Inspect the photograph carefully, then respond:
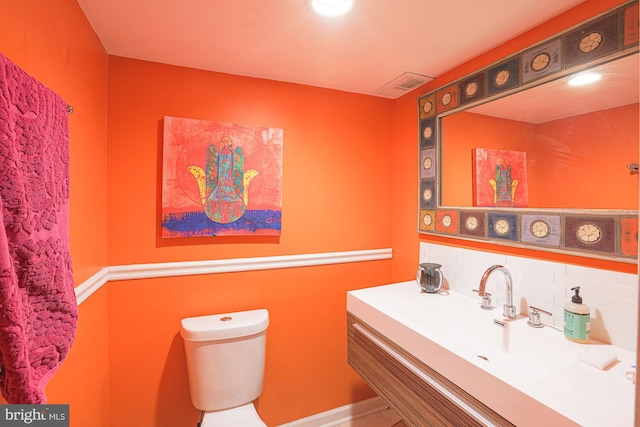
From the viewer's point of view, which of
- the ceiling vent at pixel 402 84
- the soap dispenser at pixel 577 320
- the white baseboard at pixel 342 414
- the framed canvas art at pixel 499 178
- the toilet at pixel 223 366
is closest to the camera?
the soap dispenser at pixel 577 320

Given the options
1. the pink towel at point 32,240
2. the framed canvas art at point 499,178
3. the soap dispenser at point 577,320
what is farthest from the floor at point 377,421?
the pink towel at point 32,240

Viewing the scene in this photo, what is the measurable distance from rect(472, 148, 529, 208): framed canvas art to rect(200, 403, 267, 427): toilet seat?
1.50 meters

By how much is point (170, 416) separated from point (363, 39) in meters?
2.10

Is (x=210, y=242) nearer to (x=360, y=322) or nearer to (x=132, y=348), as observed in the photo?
(x=132, y=348)

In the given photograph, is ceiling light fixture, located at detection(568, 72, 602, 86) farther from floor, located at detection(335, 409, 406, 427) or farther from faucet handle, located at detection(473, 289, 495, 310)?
floor, located at detection(335, 409, 406, 427)

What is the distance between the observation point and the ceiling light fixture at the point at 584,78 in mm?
985

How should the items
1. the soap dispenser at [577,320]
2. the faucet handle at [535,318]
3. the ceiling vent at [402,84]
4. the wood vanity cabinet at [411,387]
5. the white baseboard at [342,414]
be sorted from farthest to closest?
the white baseboard at [342,414]
the ceiling vent at [402,84]
the faucet handle at [535,318]
the soap dispenser at [577,320]
the wood vanity cabinet at [411,387]

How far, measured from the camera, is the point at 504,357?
1064mm

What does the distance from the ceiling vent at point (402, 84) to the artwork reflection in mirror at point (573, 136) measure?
378mm

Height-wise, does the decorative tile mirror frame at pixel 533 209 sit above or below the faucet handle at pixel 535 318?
above

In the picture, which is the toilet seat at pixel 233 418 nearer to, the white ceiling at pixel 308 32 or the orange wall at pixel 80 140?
the orange wall at pixel 80 140

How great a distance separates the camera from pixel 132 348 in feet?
4.62

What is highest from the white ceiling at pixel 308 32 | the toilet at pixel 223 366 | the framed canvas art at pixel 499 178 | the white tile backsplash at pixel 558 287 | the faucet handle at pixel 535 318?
the white ceiling at pixel 308 32

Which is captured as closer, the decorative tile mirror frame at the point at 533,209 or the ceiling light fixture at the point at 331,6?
the decorative tile mirror frame at the point at 533,209
